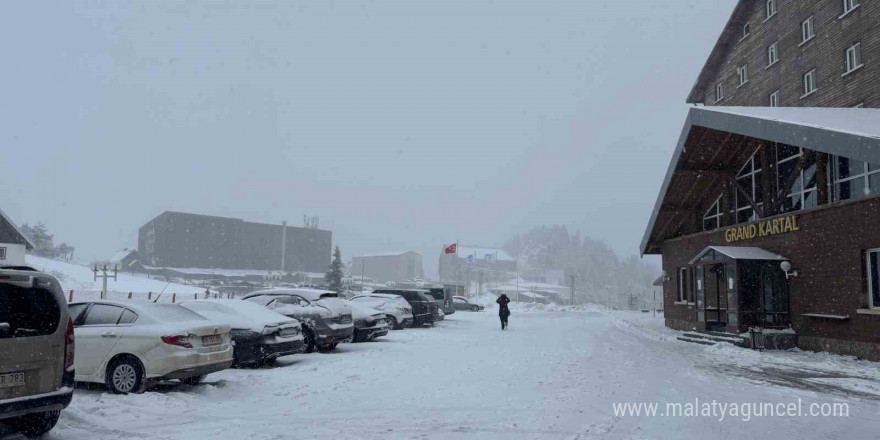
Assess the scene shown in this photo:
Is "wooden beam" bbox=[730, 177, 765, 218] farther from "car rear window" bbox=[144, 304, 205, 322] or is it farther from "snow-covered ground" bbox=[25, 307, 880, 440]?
"car rear window" bbox=[144, 304, 205, 322]

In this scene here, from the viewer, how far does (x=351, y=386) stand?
989 cm

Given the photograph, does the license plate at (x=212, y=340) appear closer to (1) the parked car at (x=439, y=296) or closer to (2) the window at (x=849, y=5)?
(1) the parked car at (x=439, y=296)

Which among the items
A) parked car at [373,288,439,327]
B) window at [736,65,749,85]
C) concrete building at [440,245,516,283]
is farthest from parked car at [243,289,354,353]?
concrete building at [440,245,516,283]

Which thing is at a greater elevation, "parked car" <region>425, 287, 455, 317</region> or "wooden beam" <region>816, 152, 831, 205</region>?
"wooden beam" <region>816, 152, 831, 205</region>

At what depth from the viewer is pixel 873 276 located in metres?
14.9

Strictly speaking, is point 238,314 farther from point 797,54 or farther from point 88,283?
point 88,283

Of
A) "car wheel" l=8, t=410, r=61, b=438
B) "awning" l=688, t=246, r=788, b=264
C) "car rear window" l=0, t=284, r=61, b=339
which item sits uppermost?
"awning" l=688, t=246, r=788, b=264

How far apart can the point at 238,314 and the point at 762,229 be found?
1601 cm

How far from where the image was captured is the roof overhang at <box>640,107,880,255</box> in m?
13.3

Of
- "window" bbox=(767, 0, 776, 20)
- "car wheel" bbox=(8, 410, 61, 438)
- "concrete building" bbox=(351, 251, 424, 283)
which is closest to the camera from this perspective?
"car wheel" bbox=(8, 410, 61, 438)

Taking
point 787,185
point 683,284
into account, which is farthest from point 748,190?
point 683,284

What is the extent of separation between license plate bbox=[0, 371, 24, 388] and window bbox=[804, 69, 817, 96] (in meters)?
27.2

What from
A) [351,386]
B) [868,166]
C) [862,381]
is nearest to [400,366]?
[351,386]

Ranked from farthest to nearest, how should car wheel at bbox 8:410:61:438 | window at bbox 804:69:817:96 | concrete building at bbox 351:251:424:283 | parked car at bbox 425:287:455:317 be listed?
concrete building at bbox 351:251:424:283 < parked car at bbox 425:287:455:317 < window at bbox 804:69:817:96 < car wheel at bbox 8:410:61:438
